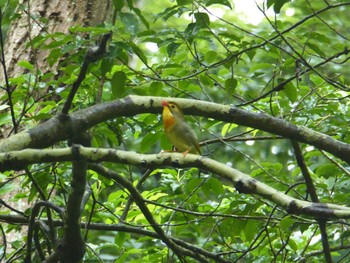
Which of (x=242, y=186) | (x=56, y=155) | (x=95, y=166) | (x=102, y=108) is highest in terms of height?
(x=102, y=108)

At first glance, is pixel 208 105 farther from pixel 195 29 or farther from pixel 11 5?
pixel 11 5

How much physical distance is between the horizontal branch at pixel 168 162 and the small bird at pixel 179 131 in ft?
1.90

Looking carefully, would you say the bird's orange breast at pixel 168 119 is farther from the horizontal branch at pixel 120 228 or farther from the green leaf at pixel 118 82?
the horizontal branch at pixel 120 228

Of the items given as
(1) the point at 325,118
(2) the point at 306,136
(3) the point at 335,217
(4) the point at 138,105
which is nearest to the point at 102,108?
(4) the point at 138,105

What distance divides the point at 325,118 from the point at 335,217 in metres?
1.77

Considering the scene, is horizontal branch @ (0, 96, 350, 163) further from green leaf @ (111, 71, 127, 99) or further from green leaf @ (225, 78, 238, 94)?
green leaf @ (225, 78, 238, 94)

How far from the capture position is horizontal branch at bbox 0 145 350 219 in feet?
6.46

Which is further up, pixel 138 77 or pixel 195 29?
pixel 138 77

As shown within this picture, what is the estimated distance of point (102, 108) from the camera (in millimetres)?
2471

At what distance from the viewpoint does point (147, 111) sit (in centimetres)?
263

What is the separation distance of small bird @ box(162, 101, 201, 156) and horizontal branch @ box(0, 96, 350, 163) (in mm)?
93

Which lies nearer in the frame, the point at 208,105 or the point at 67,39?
the point at 208,105

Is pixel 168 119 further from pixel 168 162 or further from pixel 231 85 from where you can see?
pixel 168 162

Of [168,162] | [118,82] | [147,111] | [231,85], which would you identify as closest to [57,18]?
[118,82]
